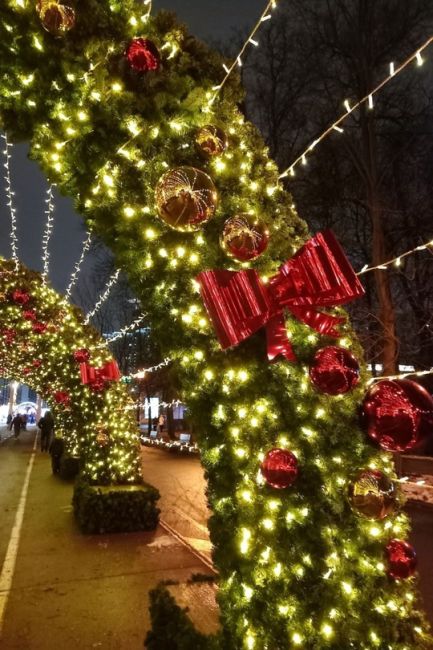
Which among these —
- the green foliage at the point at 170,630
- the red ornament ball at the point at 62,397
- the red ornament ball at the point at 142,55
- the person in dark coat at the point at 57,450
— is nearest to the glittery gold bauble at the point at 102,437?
the red ornament ball at the point at 62,397

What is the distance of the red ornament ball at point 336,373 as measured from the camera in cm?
245

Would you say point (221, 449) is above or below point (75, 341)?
below

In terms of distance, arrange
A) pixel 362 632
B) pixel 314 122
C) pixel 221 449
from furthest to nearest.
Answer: pixel 314 122
pixel 221 449
pixel 362 632

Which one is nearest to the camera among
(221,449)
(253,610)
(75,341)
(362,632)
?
(362,632)

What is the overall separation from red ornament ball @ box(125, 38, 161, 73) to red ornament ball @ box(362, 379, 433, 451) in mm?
2336

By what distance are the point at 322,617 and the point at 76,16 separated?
372 centimetres

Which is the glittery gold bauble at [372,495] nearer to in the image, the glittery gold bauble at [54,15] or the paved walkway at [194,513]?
the glittery gold bauble at [54,15]

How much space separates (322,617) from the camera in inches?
93.4

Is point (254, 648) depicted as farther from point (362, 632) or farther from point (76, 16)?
point (76, 16)

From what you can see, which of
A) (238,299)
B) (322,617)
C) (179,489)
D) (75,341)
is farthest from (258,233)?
(179,489)

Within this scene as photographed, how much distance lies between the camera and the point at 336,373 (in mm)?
2447

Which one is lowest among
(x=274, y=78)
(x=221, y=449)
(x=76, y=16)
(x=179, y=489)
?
(x=179, y=489)

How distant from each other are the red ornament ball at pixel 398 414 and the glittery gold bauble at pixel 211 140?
1670 millimetres

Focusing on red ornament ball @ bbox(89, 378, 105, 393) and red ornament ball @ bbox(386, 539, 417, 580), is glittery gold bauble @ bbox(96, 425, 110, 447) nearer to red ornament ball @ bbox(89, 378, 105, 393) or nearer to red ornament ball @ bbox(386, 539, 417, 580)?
red ornament ball @ bbox(89, 378, 105, 393)
